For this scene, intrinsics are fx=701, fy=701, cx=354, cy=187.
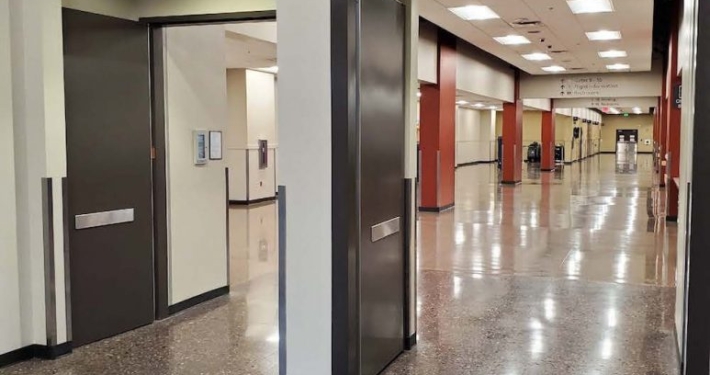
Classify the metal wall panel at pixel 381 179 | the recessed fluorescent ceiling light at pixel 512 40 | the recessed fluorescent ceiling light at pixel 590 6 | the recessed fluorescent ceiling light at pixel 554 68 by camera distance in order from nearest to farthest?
1. the metal wall panel at pixel 381 179
2. the recessed fluorescent ceiling light at pixel 590 6
3. the recessed fluorescent ceiling light at pixel 512 40
4. the recessed fluorescent ceiling light at pixel 554 68

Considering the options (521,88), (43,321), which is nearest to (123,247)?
(43,321)

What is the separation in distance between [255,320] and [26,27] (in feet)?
9.16

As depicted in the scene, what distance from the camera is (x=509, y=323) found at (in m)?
5.65

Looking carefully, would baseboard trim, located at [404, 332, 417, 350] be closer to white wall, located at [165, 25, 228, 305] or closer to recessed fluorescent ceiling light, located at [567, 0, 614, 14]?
white wall, located at [165, 25, 228, 305]

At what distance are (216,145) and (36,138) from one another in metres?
1.95

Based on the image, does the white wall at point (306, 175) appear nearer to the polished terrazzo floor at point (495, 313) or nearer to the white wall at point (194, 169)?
the polished terrazzo floor at point (495, 313)

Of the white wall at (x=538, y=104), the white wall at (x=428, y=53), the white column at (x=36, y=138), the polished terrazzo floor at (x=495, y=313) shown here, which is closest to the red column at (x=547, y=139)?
the white wall at (x=538, y=104)

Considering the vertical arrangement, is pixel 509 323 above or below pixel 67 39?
below

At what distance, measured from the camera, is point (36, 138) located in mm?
4691

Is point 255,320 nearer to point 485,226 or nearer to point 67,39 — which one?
point 67,39

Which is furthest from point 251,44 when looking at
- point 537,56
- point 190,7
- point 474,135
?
point 474,135

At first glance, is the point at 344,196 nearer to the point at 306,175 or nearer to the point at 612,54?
the point at 306,175

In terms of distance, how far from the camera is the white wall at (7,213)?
4660mm

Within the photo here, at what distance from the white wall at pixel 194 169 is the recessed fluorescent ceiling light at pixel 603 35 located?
791cm
